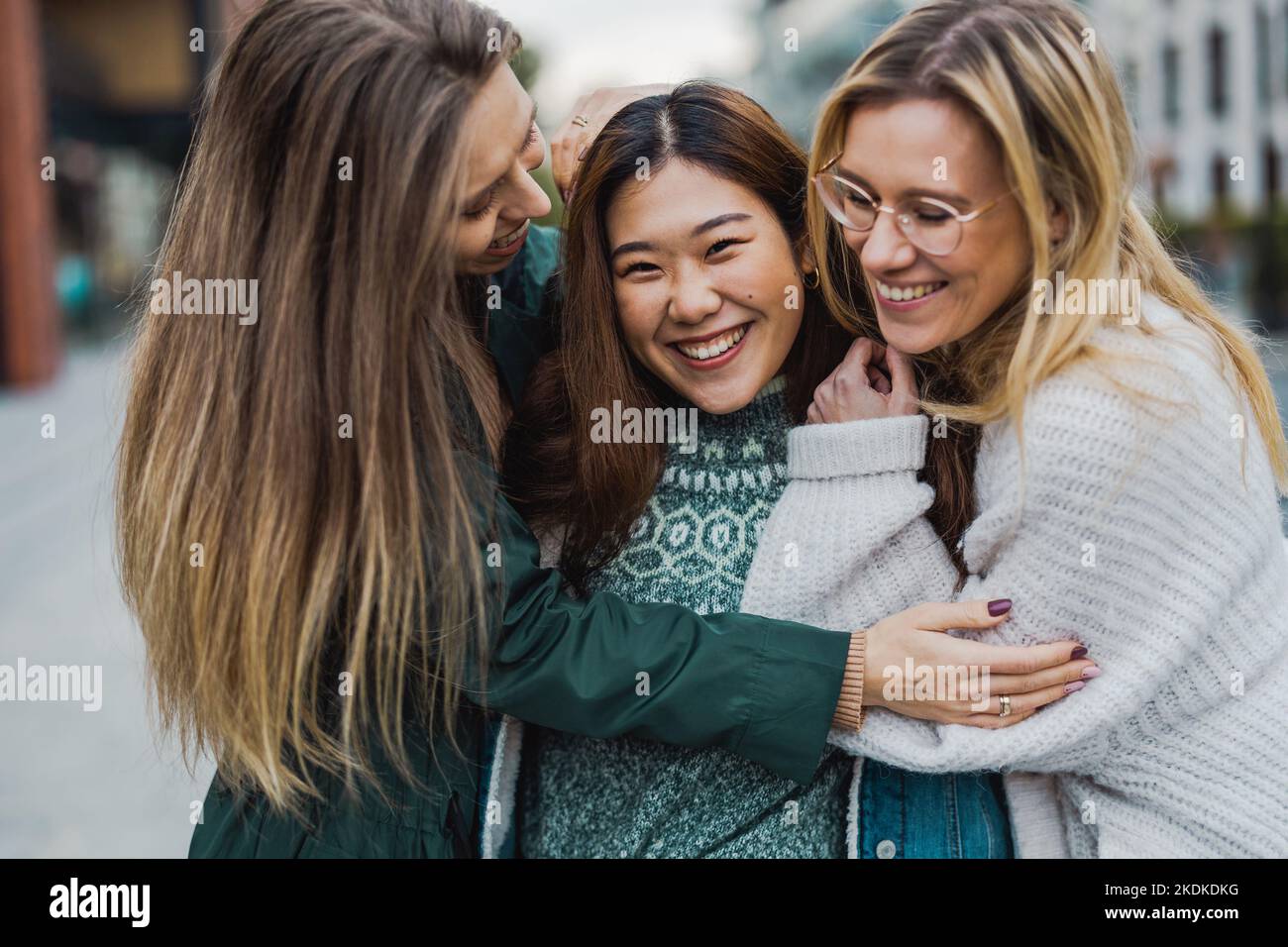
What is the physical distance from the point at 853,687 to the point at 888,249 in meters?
0.75

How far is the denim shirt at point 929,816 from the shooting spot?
2.18 metres

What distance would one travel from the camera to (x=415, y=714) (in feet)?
7.22

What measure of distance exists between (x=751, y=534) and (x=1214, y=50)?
35.1 meters

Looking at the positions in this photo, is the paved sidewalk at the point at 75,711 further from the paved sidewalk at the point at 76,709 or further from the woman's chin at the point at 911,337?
the woman's chin at the point at 911,337

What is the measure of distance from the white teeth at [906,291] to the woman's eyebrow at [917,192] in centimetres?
15

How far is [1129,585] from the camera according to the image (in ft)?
6.52

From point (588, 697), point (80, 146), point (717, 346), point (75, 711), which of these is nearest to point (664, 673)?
point (588, 697)

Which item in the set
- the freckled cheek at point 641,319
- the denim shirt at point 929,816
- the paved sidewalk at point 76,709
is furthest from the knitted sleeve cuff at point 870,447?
the paved sidewalk at point 76,709

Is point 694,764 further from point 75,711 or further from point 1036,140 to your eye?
point 75,711

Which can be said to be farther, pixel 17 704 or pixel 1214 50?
pixel 1214 50

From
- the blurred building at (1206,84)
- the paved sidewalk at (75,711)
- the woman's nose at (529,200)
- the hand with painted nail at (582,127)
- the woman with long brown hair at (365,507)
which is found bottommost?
the paved sidewalk at (75,711)

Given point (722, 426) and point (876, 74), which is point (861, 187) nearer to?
point (876, 74)

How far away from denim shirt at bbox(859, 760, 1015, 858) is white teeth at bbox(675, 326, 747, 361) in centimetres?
82
